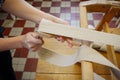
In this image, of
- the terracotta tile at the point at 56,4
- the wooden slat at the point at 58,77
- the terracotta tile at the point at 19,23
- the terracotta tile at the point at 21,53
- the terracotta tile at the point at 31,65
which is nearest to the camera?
the wooden slat at the point at 58,77

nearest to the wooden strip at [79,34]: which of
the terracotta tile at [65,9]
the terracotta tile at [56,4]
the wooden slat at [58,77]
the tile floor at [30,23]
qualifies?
the wooden slat at [58,77]

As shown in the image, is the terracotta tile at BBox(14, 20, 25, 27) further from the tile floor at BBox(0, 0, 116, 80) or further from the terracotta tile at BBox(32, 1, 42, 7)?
the terracotta tile at BBox(32, 1, 42, 7)

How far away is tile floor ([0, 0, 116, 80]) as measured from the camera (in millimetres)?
1437

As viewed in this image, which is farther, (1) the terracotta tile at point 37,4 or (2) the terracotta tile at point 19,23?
(1) the terracotta tile at point 37,4

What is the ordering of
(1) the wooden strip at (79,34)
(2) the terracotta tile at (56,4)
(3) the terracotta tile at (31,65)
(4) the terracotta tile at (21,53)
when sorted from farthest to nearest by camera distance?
(2) the terracotta tile at (56,4) < (4) the terracotta tile at (21,53) < (3) the terracotta tile at (31,65) < (1) the wooden strip at (79,34)

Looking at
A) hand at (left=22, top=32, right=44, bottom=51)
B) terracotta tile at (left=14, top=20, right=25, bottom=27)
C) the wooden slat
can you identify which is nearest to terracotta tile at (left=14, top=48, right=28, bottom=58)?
terracotta tile at (left=14, top=20, right=25, bottom=27)

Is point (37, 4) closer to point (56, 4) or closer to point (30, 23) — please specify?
point (56, 4)

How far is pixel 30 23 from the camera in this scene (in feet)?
6.26

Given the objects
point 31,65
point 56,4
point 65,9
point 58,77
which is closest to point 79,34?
point 58,77

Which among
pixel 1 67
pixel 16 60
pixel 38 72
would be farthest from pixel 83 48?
pixel 16 60

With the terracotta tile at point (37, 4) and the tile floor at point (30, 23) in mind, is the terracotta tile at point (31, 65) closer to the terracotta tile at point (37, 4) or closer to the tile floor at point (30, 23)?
the tile floor at point (30, 23)

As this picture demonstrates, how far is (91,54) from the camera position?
1.49ft

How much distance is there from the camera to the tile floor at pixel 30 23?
1437 millimetres

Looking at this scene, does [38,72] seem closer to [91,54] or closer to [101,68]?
[101,68]
